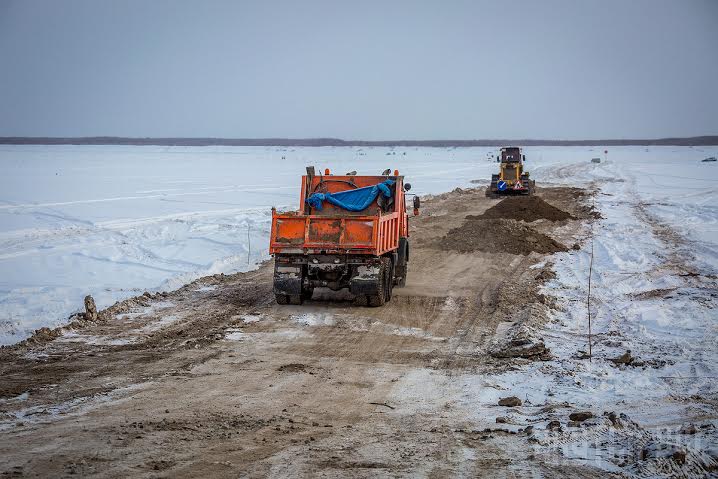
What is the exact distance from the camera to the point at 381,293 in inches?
542

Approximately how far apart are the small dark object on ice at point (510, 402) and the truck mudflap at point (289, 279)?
605cm

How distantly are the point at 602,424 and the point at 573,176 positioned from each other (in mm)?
56856

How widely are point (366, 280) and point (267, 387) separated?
15.4 feet

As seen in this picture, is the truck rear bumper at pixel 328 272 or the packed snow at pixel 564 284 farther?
the truck rear bumper at pixel 328 272

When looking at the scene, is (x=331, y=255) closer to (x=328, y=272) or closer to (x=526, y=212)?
(x=328, y=272)

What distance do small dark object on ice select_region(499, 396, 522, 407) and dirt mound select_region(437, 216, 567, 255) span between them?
491 inches

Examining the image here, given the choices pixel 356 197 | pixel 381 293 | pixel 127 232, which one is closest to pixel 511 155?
pixel 127 232

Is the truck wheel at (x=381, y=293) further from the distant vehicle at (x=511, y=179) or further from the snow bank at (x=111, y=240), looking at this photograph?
the distant vehicle at (x=511, y=179)

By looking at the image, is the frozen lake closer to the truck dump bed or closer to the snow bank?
the snow bank

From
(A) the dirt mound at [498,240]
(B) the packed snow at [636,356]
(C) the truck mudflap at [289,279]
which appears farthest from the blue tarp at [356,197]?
(A) the dirt mound at [498,240]

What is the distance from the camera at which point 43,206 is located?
32.8 meters

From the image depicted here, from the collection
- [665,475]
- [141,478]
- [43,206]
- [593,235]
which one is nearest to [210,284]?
[141,478]

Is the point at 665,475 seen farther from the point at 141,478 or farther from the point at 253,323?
the point at 253,323

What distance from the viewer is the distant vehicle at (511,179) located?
40156mm
